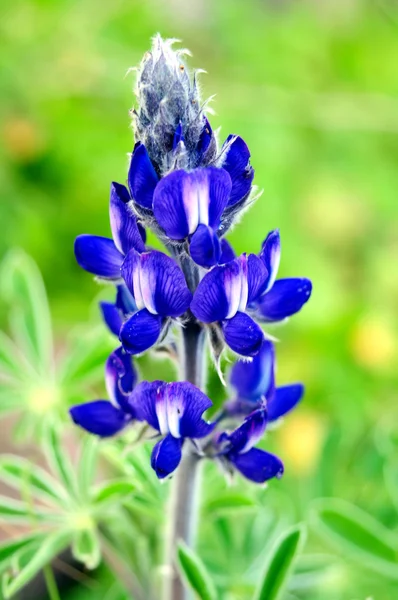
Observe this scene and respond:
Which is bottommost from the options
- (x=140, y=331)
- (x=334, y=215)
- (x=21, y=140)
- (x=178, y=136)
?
(x=140, y=331)

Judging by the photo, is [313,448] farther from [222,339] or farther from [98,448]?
[222,339]

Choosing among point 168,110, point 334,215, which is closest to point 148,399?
point 168,110

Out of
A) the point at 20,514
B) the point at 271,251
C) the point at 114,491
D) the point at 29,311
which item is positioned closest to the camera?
the point at 271,251

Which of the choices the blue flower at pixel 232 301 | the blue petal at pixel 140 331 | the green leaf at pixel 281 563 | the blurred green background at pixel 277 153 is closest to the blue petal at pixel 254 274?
the blue flower at pixel 232 301

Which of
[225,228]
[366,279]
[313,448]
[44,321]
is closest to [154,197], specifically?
[225,228]

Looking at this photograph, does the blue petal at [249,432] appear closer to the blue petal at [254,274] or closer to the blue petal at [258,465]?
the blue petal at [258,465]

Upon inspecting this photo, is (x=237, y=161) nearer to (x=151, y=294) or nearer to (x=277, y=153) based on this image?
(x=151, y=294)

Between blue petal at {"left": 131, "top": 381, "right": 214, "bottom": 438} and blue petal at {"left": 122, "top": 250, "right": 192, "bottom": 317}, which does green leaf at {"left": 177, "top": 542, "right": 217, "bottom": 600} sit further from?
blue petal at {"left": 122, "top": 250, "right": 192, "bottom": 317}
